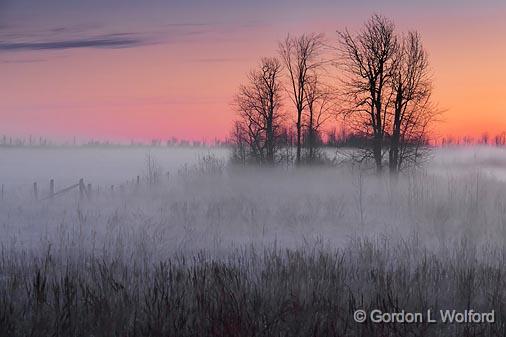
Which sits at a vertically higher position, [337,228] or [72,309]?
[72,309]

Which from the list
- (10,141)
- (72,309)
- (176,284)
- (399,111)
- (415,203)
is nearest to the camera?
(72,309)

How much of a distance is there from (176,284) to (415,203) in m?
15.9

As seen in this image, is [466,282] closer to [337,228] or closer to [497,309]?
[497,309]

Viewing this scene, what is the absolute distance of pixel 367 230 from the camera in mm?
17703

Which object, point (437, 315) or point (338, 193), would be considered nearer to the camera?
point (437, 315)

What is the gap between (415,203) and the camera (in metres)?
20.9

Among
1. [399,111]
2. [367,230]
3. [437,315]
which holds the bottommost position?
[367,230]

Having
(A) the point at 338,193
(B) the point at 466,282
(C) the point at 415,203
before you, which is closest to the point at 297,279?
(B) the point at 466,282

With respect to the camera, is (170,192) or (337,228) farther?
(170,192)

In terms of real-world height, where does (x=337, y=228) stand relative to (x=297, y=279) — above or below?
below

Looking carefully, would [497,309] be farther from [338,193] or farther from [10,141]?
[10,141]

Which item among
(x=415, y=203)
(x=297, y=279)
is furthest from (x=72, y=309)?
(x=415, y=203)

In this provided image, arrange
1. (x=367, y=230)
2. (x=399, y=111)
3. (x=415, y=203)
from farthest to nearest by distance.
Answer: (x=399, y=111), (x=415, y=203), (x=367, y=230)

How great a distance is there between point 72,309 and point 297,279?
9.43 feet
